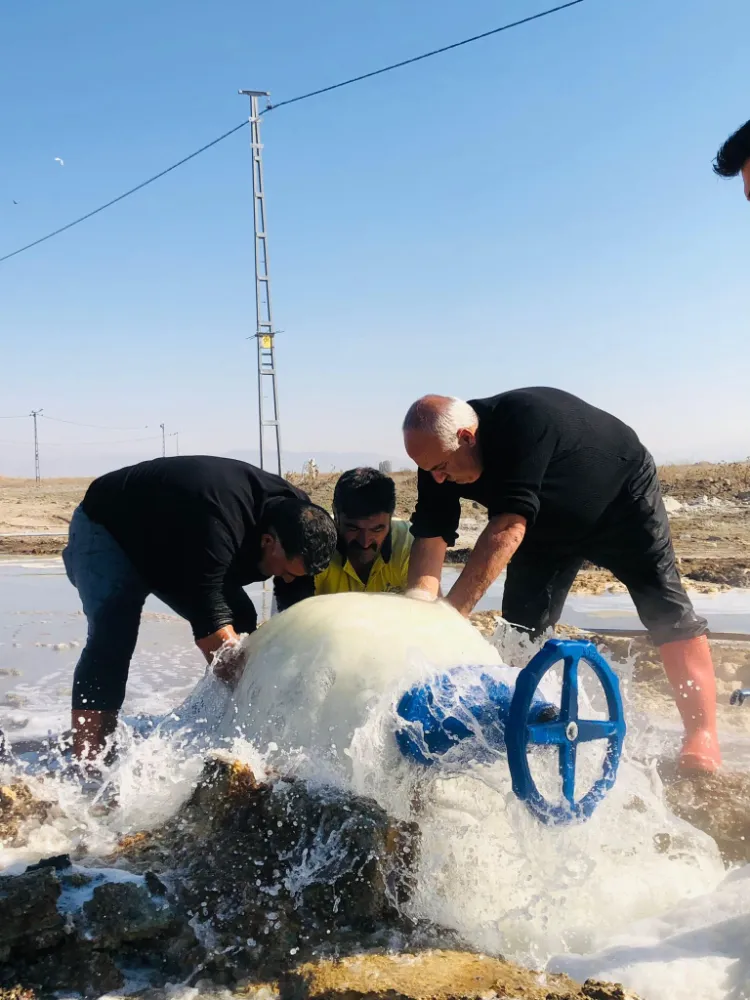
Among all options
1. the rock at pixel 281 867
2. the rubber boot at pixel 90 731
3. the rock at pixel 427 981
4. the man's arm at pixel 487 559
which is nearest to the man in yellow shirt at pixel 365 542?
the man's arm at pixel 487 559

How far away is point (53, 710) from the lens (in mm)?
4777

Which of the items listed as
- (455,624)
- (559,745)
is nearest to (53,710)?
(455,624)

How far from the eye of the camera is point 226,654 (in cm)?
324

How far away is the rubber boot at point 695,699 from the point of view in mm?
3682

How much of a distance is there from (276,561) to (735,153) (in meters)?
2.04

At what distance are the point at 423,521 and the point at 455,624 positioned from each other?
78 centimetres

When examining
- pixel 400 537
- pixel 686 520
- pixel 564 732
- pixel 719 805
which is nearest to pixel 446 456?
pixel 400 537

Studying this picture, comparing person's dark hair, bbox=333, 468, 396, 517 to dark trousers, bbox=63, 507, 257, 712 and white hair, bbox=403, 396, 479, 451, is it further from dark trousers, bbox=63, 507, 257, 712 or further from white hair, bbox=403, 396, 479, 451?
dark trousers, bbox=63, 507, 257, 712

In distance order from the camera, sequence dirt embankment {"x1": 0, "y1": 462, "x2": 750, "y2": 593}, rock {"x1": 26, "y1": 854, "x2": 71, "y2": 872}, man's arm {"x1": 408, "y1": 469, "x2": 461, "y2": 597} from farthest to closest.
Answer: dirt embankment {"x1": 0, "y1": 462, "x2": 750, "y2": 593} < man's arm {"x1": 408, "y1": 469, "x2": 461, "y2": 597} < rock {"x1": 26, "y1": 854, "x2": 71, "y2": 872}

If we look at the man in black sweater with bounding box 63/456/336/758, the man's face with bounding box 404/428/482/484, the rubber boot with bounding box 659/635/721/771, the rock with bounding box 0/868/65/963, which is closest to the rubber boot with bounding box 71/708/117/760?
the man in black sweater with bounding box 63/456/336/758

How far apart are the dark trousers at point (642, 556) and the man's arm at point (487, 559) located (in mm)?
624

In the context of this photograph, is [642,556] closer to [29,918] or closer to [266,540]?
[266,540]

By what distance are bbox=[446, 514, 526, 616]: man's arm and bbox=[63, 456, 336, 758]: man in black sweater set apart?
0.50m

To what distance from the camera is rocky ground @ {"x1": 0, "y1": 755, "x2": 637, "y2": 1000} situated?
2166mm
